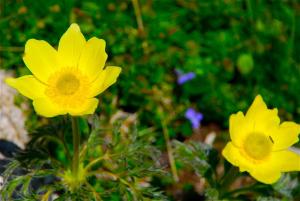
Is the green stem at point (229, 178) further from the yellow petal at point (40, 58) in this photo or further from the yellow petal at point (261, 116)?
the yellow petal at point (40, 58)

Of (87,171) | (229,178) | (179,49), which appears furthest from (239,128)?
(179,49)

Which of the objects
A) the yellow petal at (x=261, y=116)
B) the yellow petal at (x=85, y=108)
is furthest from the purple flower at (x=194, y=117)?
the yellow petal at (x=85, y=108)

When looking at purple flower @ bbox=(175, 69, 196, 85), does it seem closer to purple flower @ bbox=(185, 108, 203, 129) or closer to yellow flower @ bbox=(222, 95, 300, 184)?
purple flower @ bbox=(185, 108, 203, 129)

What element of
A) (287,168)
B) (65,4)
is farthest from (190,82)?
(287,168)

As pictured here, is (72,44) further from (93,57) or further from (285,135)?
(285,135)

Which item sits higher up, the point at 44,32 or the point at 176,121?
the point at 44,32

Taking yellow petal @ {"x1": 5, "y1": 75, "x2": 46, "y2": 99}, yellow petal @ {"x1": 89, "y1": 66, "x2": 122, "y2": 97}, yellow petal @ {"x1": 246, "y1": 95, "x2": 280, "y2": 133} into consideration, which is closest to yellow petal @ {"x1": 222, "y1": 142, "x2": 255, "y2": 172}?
yellow petal @ {"x1": 246, "y1": 95, "x2": 280, "y2": 133}

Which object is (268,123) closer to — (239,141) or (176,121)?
(239,141)
